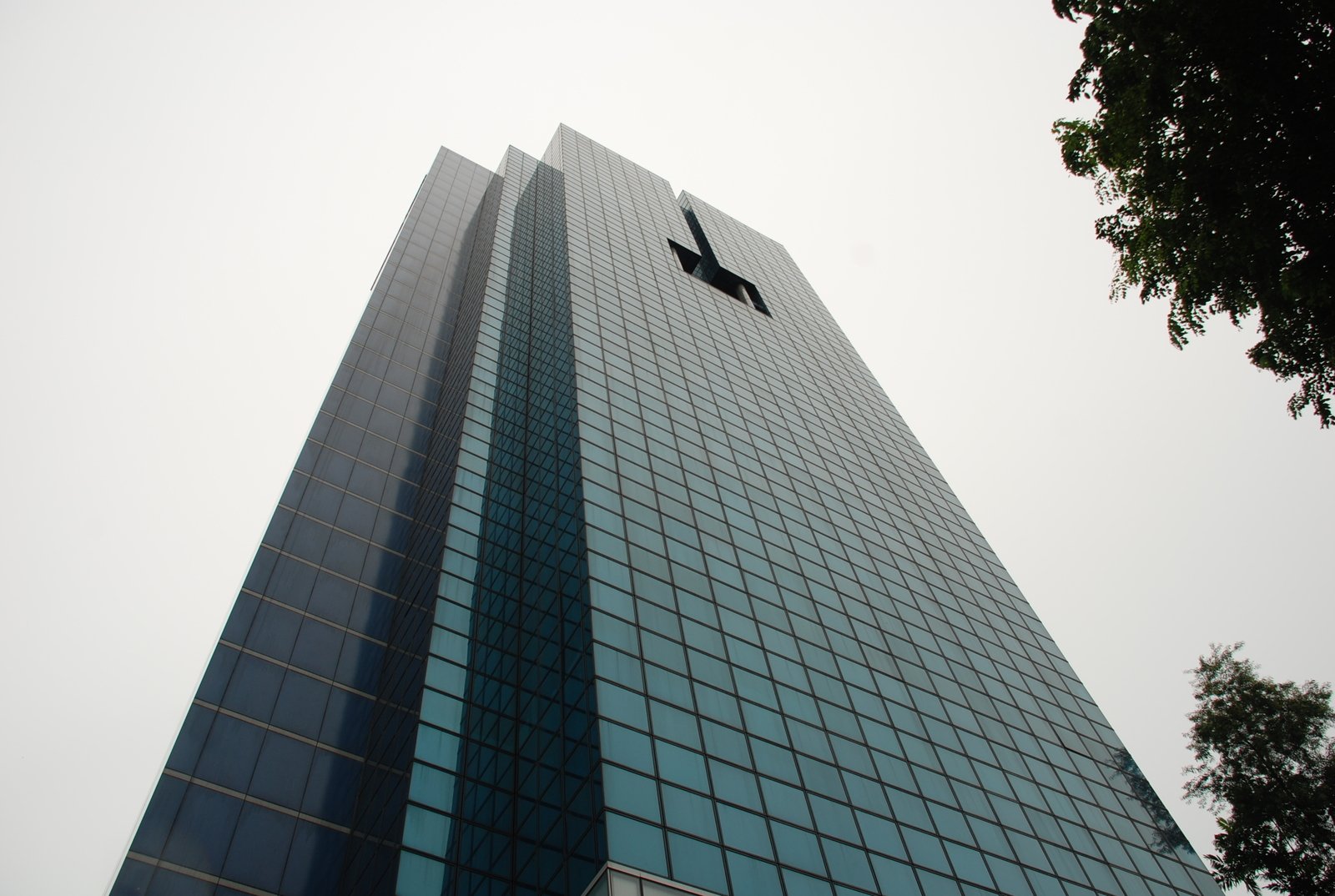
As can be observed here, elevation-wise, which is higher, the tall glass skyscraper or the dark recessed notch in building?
the dark recessed notch in building

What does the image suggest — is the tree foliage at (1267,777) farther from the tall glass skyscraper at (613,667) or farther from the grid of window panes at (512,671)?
the grid of window panes at (512,671)

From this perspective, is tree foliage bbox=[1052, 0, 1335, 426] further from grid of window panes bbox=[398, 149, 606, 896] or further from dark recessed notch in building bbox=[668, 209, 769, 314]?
dark recessed notch in building bbox=[668, 209, 769, 314]

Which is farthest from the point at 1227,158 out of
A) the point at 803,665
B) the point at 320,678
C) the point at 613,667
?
the point at 320,678

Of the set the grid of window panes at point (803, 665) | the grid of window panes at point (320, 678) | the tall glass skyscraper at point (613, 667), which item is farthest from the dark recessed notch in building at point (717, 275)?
the grid of window panes at point (320, 678)

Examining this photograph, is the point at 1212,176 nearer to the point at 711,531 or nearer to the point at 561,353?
the point at 711,531

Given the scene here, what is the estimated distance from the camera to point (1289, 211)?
47.8ft

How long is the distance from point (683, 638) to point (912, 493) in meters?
31.5

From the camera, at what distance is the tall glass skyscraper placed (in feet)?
75.0

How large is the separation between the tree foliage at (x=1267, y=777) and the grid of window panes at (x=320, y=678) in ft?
94.4

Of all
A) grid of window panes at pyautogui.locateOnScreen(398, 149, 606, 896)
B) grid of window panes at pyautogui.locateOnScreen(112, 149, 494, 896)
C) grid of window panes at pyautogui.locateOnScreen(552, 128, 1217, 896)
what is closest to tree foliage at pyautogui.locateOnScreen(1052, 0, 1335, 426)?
grid of window panes at pyautogui.locateOnScreen(552, 128, 1217, 896)

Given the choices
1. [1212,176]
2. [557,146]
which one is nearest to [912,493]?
[1212,176]

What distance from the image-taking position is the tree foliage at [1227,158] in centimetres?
1411

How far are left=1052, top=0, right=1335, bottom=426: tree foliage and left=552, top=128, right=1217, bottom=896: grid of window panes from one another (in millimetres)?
15752

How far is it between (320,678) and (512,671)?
7.29 metres
